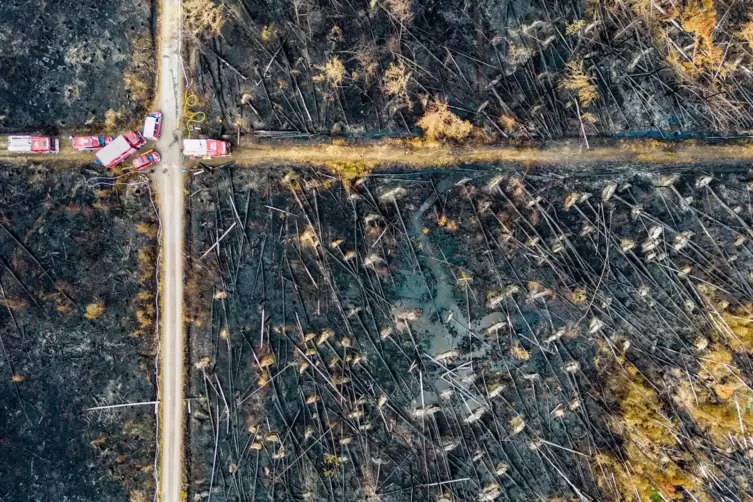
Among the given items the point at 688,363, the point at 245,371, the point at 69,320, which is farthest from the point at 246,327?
the point at 688,363

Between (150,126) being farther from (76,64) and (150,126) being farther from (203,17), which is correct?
(203,17)

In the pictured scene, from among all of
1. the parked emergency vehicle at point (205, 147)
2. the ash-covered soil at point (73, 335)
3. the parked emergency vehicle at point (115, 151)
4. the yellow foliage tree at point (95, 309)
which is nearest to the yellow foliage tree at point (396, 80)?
the parked emergency vehicle at point (205, 147)

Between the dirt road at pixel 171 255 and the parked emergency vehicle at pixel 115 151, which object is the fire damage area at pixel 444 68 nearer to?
the dirt road at pixel 171 255

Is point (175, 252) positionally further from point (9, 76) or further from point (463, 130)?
point (463, 130)

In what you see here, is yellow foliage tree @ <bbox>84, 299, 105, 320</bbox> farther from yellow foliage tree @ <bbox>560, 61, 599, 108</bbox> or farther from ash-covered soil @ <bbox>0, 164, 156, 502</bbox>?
yellow foliage tree @ <bbox>560, 61, 599, 108</bbox>

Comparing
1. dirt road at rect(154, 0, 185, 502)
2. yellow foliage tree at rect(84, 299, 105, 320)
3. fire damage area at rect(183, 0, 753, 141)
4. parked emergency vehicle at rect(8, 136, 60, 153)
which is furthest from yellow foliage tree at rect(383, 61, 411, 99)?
yellow foliage tree at rect(84, 299, 105, 320)

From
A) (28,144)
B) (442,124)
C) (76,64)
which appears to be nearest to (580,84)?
(442,124)
